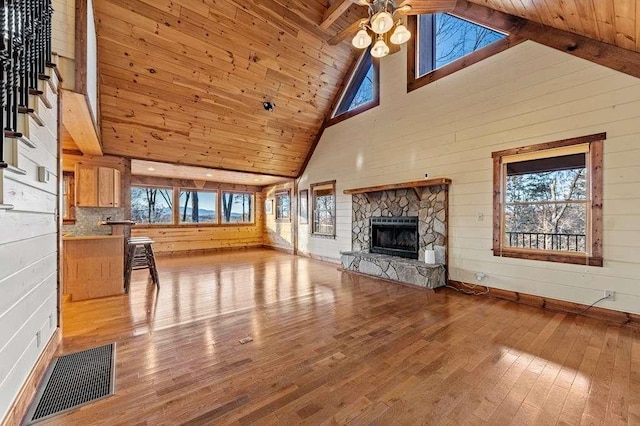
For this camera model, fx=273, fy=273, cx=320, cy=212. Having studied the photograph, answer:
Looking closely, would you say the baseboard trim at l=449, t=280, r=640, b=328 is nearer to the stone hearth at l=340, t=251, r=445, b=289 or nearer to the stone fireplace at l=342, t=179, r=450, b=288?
the stone hearth at l=340, t=251, r=445, b=289

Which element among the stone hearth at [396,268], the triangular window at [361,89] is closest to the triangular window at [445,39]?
the triangular window at [361,89]

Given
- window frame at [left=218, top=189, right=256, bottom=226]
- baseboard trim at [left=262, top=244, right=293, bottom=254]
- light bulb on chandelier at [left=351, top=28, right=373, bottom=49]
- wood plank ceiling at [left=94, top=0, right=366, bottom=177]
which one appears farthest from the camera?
window frame at [left=218, top=189, right=256, bottom=226]

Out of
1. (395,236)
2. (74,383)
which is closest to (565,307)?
(395,236)

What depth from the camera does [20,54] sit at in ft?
4.89

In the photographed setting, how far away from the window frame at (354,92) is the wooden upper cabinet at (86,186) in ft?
16.3

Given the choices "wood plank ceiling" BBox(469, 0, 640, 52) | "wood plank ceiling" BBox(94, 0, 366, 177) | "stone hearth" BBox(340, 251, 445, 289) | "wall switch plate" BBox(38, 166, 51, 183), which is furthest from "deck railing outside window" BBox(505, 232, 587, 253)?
"wall switch plate" BBox(38, 166, 51, 183)

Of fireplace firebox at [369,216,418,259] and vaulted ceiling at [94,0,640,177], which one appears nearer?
vaulted ceiling at [94,0,640,177]

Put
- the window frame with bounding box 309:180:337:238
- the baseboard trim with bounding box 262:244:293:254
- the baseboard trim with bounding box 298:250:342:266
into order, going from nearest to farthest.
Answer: the baseboard trim with bounding box 298:250:342:266 < the window frame with bounding box 309:180:337:238 < the baseboard trim with bounding box 262:244:293:254

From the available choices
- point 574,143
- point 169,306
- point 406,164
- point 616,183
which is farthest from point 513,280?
point 169,306

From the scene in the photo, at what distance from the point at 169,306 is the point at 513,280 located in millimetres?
4714

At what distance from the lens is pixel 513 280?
384cm

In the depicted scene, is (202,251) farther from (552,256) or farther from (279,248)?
(552,256)

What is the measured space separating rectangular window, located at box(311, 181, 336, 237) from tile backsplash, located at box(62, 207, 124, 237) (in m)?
4.41

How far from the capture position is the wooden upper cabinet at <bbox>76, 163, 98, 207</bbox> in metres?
4.48
